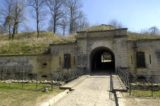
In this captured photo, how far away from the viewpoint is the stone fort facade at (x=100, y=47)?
19469 mm

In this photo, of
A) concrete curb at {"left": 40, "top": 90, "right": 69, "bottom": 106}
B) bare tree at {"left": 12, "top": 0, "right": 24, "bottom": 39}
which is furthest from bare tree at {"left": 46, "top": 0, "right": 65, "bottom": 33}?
concrete curb at {"left": 40, "top": 90, "right": 69, "bottom": 106}

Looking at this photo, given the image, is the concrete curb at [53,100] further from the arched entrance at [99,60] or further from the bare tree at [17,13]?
the bare tree at [17,13]

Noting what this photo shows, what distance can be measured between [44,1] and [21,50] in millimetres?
18398

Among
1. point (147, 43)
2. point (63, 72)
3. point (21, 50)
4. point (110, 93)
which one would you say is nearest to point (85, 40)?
point (63, 72)

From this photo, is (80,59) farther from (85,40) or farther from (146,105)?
(146,105)

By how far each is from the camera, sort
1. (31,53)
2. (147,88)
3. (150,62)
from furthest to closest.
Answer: (31,53) → (150,62) → (147,88)

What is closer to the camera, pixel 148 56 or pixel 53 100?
pixel 53 100

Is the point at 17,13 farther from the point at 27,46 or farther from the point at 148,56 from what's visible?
the point at 148,56

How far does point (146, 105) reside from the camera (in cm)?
764

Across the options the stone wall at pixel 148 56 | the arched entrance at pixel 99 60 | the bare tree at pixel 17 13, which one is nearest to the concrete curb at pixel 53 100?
the stone wall at pixel 148 56

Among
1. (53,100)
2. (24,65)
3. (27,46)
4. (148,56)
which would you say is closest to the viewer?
(53,100)

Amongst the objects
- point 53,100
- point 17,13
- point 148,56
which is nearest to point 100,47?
point 148,56

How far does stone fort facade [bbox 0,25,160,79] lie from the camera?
1947 centimetres

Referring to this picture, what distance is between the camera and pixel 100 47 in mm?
20953
